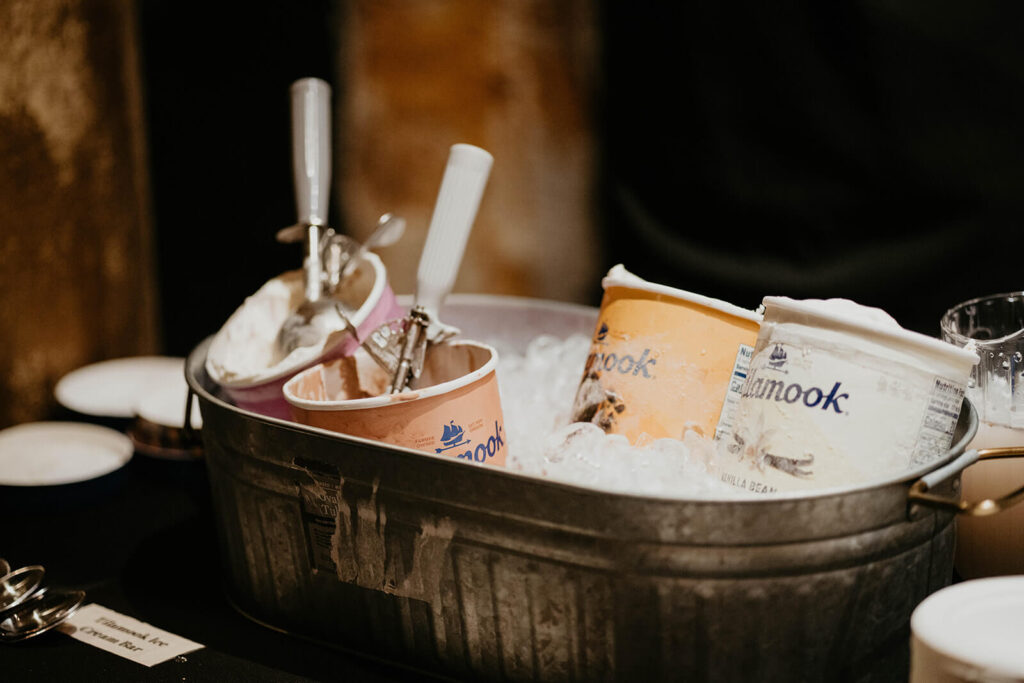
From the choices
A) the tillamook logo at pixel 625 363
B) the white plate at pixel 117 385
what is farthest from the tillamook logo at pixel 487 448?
the white plate at pixel 117 385

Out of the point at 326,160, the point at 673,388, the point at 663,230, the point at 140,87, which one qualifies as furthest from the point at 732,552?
the point at 140,87

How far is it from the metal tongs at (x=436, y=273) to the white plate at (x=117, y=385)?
0.42 metres

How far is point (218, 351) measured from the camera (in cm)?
86

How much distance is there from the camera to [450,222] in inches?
31.9

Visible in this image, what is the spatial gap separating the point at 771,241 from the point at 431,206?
530 millimetres

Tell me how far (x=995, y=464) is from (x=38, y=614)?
841 mm

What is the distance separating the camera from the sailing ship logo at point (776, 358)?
630mm

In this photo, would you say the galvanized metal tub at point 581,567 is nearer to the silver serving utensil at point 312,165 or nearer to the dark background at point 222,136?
the silver serving utensil at point 312,165

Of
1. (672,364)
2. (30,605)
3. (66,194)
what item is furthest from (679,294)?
(66,194)

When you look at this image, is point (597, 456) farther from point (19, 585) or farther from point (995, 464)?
point (19, 585)

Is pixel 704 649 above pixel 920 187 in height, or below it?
below

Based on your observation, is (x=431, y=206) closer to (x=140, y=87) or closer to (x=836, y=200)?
(x=140, y=87)

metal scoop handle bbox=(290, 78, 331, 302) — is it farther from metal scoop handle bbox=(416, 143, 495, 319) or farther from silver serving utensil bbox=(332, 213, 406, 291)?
metal scoop handle bbox=(416, 143, 495, 319)

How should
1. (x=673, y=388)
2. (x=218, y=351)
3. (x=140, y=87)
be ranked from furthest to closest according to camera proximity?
(x=140, y=87) → (x=218, y=351) → (x=673, y=388)
